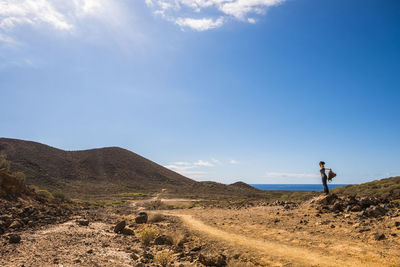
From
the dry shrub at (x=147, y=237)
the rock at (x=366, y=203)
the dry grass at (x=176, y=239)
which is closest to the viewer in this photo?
the dry grass at (x=176, y=239)

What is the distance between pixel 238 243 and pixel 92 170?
92.4m

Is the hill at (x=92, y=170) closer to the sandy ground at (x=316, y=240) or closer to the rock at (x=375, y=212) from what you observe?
the sandy ground at (x=316, y=240)

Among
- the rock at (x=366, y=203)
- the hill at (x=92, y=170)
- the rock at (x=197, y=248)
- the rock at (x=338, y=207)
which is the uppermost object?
the hill at (x=92, y=170)

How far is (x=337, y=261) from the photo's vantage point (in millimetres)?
7137

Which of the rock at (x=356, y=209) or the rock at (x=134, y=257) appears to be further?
the rock at (x=356, y=209)

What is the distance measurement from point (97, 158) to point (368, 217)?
106 meters

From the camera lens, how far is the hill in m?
69.0

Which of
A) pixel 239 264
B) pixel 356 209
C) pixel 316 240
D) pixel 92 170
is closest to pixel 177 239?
pixel 239 264

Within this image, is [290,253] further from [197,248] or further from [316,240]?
[197,248]

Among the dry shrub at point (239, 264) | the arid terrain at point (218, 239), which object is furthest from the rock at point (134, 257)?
the dry shrub at point (239, 264)

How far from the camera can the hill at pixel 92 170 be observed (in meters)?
69.0

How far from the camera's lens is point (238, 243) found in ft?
33.2

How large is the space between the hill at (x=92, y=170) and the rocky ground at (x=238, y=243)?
5380 cm

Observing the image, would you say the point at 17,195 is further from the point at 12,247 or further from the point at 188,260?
the point at 188,260
